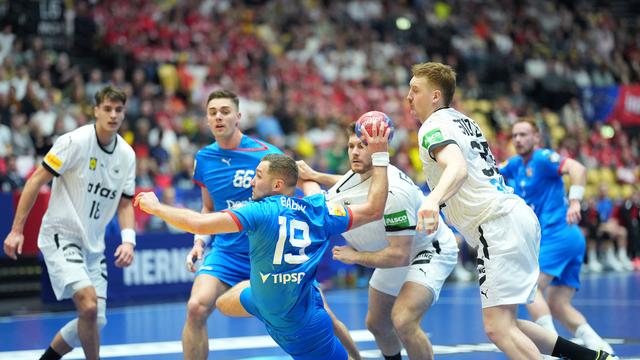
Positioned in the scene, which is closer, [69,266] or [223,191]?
[69,266]

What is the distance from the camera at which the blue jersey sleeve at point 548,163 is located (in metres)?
9.02

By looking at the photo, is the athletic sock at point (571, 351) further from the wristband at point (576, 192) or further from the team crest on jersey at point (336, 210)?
the wristband at point (576, 192)

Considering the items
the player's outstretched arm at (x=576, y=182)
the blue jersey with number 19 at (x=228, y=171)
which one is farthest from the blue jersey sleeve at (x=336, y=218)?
the player's outstretched arm at (x=576, y=182)

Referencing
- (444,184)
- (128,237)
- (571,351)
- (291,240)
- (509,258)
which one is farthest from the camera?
(128,237)

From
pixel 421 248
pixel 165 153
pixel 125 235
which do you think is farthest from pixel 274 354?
pixel 165 153

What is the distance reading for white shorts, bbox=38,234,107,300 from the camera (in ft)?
25.2

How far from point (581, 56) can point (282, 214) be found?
2502cm

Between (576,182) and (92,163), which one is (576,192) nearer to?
(576,182)

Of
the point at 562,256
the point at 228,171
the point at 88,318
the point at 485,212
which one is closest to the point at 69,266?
the point at 88,318

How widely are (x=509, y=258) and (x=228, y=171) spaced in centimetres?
271

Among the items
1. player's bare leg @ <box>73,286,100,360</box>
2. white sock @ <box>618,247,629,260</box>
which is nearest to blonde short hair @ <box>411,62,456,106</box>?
player's bare leg @ <box>73,286,100,360</box>

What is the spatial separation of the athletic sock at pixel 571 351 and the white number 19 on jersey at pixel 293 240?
2146mm

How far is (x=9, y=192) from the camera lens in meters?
13.2

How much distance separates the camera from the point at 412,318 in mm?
6727
